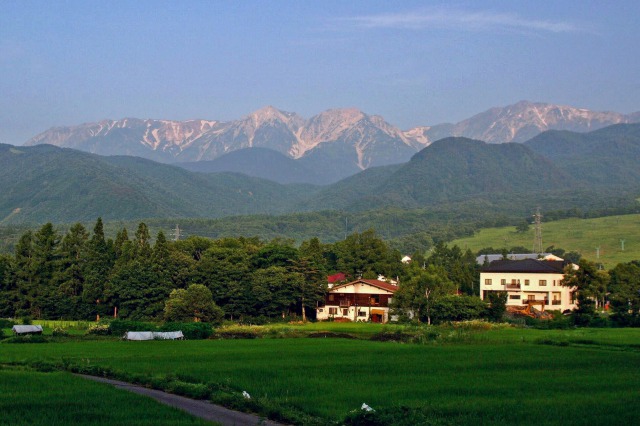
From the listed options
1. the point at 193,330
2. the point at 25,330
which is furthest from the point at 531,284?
the point at 25,330

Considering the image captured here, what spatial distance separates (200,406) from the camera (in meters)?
22.7

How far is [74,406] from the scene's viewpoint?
21438mm

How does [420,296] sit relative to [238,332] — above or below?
above

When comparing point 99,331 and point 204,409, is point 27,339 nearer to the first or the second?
point 99,331

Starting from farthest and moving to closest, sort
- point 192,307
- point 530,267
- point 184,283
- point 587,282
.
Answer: point 530,267 < point 184,283 < point 587,282 < point 192,307

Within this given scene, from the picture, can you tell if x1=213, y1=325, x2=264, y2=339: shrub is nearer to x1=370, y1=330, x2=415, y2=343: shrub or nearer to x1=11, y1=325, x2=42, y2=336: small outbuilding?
x1=370, y1=330, x2=415, y2=343: shrub

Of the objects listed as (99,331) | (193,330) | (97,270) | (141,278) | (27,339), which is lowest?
(27,339)

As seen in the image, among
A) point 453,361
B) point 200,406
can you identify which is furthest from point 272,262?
point 200,406

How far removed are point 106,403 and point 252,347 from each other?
20.8m

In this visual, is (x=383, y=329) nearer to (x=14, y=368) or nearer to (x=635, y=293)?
(x=635, y=293)

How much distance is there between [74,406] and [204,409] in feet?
10.5

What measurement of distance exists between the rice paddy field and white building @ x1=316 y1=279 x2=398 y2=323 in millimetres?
24287

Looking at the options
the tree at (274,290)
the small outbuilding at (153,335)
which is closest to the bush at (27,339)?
the small outbuilding at (153,335)

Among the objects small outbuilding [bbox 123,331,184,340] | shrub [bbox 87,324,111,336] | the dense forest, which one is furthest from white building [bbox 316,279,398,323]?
small outbuilding [bbox 123,331,184,340]
